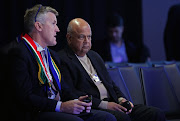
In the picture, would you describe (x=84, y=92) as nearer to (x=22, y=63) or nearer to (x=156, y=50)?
(x=22, y=63)

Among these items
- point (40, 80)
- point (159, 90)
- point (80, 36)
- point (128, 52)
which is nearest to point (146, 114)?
point (159, 90)

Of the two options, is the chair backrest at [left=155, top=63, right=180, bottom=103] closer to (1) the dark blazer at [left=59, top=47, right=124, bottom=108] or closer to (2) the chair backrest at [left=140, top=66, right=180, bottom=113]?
(2) the chair backrest at [left=140, top=66, right=180, bottom=113]

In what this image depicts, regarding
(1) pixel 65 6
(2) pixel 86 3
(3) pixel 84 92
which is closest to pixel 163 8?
(2) pixel 86 3

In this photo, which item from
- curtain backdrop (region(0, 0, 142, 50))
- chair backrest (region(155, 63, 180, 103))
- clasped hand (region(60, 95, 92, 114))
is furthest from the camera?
curtain backdrop (region(0, 0, 142, 50))

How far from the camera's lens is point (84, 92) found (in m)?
2.56

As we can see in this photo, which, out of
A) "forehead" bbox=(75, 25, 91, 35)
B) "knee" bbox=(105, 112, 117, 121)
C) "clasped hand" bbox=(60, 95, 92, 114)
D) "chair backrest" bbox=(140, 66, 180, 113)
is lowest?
"chair backrest" bbox=(140, 66, 180, 113)

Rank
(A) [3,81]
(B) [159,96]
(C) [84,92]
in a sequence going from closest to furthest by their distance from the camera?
(A) [3,81]
(C) [84,92]
(B) [159,96]

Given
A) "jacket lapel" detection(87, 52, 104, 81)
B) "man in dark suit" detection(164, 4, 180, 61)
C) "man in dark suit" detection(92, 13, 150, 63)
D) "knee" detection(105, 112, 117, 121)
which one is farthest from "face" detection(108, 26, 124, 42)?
"knee" detection(105, 112, 117, 121)

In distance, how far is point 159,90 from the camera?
129 inches

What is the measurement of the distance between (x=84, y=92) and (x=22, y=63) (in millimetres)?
690

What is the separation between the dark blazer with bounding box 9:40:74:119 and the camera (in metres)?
2.03

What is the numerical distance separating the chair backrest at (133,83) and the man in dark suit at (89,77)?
389 mm

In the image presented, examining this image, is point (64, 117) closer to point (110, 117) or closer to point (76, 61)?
point (110, 117)

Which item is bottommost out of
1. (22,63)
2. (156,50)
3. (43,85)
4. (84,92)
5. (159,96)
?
(156,50)
